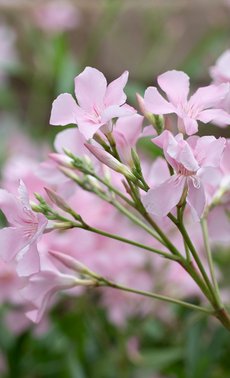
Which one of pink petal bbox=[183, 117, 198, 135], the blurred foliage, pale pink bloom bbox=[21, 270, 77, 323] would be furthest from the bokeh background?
pink petal bbox=[183, 117, 198, 135]

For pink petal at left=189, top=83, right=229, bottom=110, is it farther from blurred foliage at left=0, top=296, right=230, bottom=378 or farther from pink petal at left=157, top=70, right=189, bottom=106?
blurred foliage at left=0, top=296, right=230, bottom=378

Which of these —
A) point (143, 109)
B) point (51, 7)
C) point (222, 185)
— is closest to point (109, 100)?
point (143, 109)

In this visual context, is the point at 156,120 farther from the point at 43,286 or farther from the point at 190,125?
the point at 43,286

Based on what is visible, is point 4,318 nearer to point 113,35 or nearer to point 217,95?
point 217,95

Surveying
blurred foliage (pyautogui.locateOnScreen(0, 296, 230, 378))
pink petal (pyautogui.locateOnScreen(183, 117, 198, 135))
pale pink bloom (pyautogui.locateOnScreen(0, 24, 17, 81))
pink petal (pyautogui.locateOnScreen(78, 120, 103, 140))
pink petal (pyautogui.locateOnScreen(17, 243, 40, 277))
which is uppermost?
pale pink bloom (pyautogui.locateOnScreen(0, 24, 17, 81))

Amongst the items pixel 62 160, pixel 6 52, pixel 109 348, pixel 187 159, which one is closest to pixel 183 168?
pixel 187 159

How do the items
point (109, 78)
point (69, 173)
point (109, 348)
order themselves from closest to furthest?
point (69, 173) < point (109, 348) < point (109, 78)

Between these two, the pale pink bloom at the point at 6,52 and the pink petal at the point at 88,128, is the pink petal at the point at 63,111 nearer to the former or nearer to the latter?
the pink petal at the point at 88,128
